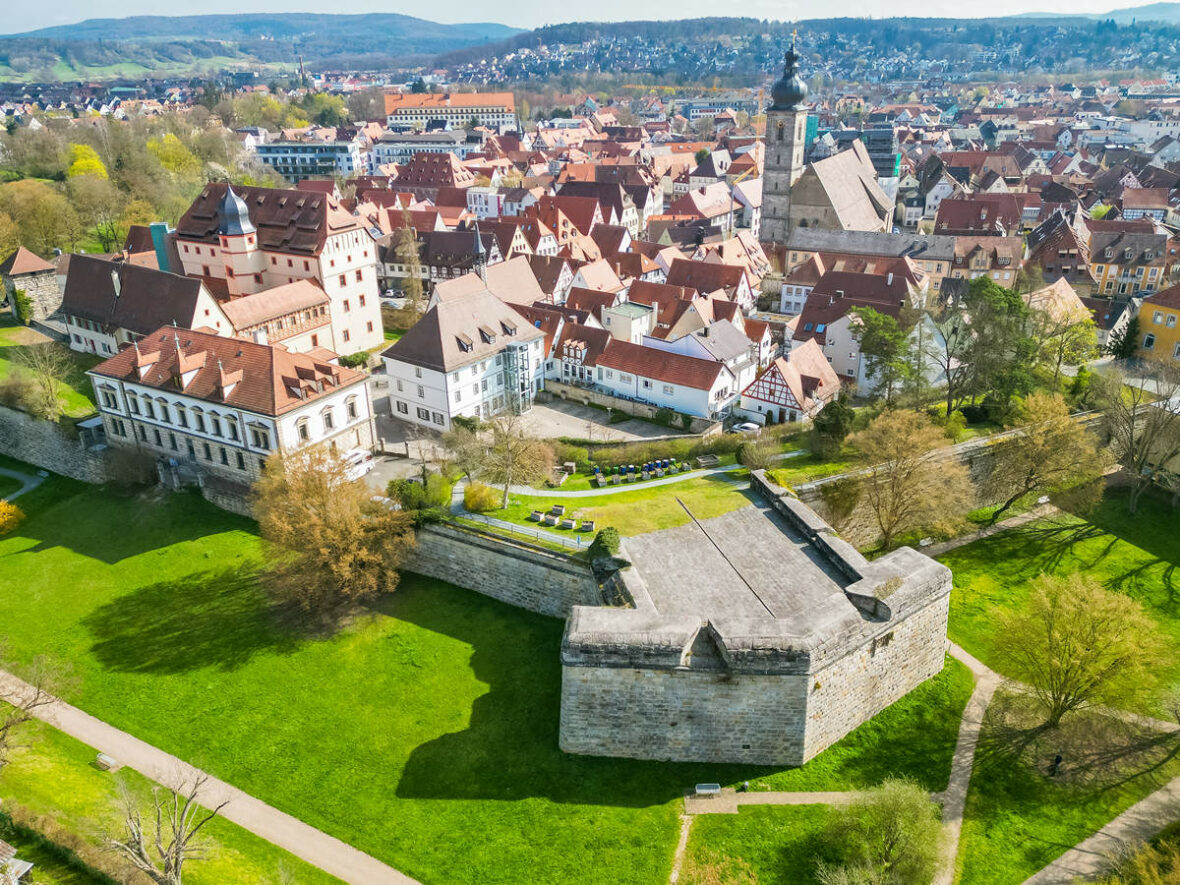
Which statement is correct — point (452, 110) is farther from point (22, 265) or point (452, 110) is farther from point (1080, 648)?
point (1080, 648)

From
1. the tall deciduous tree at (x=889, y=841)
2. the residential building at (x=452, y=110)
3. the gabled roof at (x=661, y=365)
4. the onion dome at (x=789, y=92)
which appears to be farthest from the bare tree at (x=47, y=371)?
the residential building at (x=452, y=110)

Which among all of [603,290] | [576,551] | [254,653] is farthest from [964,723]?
[603,290]

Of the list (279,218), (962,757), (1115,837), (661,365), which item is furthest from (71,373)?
(1115,837)

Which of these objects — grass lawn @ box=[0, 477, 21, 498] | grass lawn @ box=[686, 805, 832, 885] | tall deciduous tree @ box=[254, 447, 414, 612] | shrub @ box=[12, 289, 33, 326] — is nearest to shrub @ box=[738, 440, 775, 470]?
tall deciduous tree @ box=[254, 447, 414, 612]

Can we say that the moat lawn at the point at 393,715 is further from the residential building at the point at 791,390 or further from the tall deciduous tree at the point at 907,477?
the residential building at the point at 791,390

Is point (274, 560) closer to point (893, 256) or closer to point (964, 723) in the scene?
point (964, 723)

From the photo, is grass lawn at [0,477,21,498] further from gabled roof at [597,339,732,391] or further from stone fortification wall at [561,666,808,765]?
stone fortification wall at [561,666,808,765]
